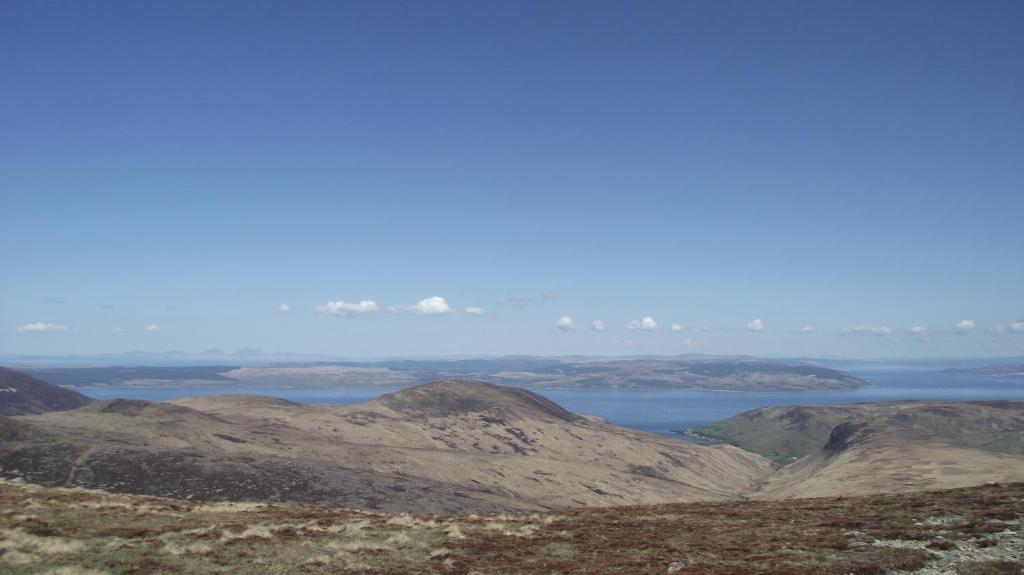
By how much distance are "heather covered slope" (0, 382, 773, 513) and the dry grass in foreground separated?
3696cm

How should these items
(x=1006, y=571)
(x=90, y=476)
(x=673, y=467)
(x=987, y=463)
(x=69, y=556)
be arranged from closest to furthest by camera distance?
(x=1006, y=571) → (x=69, y=556) → (x=90, y=476) → (x=987, y=463) → (x=673, y=467)

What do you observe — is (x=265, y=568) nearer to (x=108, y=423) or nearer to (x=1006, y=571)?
(x=1006, y=571)

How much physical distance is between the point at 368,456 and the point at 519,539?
80783 mm

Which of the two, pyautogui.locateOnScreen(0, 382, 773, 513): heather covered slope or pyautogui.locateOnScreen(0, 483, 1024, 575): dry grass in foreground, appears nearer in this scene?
pyautogui.locateOnScreen(0, 483, 1024, 575): dry grass in foreground

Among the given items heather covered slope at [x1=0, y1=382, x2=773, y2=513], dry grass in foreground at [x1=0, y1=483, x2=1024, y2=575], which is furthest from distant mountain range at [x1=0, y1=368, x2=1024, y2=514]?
dry grass in foreground at [x1=0, y1=483, x2=1024, y2=575]

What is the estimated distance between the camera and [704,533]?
29578 mm

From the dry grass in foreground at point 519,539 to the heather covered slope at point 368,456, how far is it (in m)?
37.0

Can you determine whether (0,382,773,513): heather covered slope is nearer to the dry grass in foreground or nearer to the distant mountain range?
the distant mountain range

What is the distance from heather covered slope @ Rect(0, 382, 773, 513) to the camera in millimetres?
68062

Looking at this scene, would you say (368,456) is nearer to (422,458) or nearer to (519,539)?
(422,458)

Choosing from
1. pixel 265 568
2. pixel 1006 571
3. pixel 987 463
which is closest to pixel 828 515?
pixel 1006 571

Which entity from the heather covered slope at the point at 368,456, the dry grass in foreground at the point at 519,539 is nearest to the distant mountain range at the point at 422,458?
the heather covered slope at the point at 368,456

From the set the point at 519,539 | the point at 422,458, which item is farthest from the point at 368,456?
the point at 519,539

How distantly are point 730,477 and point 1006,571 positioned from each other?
16126cm
